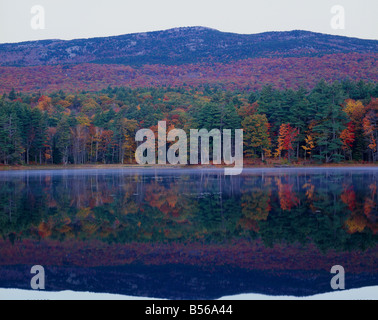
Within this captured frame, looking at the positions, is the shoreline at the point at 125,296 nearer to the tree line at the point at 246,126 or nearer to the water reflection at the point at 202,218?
the water reflection at the point at 202,218

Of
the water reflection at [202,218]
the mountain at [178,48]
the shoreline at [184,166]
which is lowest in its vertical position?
the shoreline at [184,166]

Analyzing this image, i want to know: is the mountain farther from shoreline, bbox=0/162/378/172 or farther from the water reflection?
the water reflection

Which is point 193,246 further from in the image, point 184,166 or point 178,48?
point 178,48

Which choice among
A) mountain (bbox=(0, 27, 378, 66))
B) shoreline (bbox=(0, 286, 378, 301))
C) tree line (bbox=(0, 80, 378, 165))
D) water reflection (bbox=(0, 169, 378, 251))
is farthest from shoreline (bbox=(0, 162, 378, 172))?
mountain (bbox=(0, 27, 378, 66))

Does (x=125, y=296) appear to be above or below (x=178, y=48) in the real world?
below

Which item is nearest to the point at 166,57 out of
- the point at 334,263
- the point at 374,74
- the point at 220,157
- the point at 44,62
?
the point at 44,62

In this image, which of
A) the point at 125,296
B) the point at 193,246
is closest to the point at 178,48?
the point at 193,246

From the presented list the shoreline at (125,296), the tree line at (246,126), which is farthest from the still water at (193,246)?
the tree line at (246,126)
